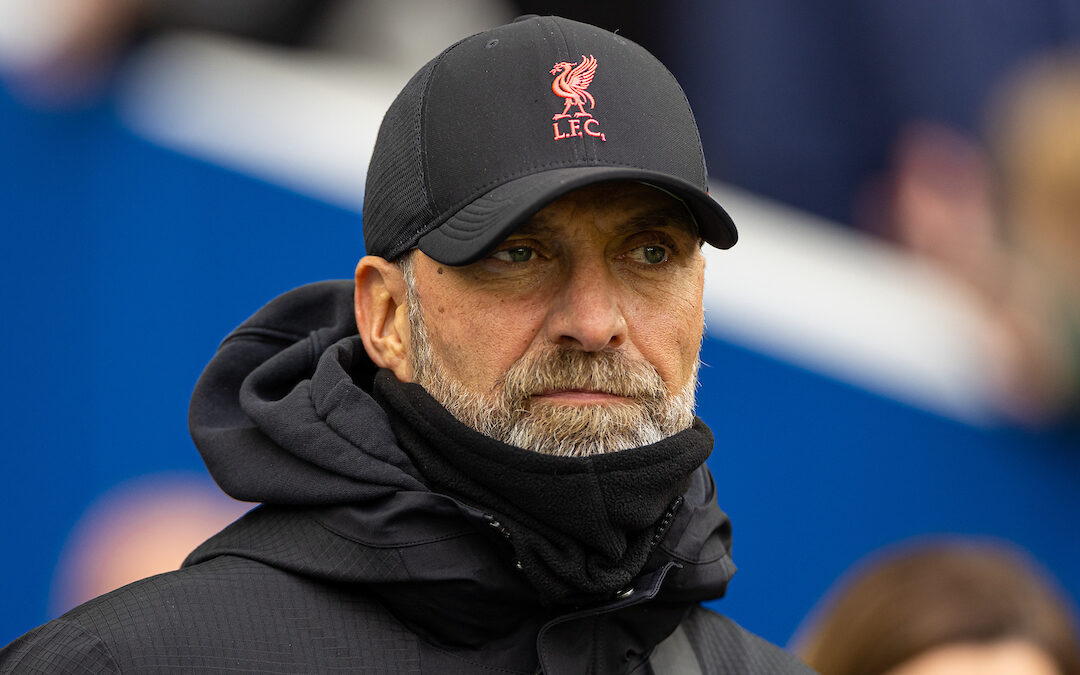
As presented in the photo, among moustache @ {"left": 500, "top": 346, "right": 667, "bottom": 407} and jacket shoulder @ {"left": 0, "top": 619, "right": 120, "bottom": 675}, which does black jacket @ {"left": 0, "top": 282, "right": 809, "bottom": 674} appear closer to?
jacket shoulder @ {"left": 0, "top": 619, "right": 120, "bottom": 675}

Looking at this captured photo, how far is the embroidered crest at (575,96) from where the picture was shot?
159 centimetres

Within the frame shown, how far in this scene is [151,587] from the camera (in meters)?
1.49

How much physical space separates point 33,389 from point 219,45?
973mm

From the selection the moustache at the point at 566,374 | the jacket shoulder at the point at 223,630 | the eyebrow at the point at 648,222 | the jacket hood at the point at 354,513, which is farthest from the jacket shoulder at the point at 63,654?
the eyebrow at the point at 648,222

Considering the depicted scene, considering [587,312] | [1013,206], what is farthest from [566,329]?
[1013,206]

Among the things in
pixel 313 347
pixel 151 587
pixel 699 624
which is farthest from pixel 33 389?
pixel 699 624

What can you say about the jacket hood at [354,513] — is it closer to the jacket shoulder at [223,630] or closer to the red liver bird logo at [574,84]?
the jacket shoulder at [223,630]

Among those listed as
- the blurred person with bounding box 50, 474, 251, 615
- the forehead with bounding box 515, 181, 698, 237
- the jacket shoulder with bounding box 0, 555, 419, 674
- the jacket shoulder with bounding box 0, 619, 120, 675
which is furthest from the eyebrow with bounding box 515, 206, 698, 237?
the blurred person with bounding box 50, 474, 251, 615

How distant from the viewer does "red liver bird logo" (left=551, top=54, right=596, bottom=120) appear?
1602 millimetres

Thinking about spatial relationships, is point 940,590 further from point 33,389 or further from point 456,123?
point 33,389

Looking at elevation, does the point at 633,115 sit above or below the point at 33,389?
above

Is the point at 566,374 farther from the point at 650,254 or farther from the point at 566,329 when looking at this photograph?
the point at 650,254

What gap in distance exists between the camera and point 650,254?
1.66 metres

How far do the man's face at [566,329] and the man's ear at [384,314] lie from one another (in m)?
0.06
